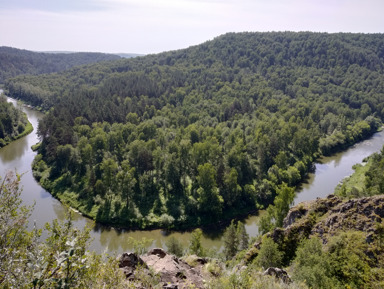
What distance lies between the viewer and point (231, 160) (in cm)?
5966

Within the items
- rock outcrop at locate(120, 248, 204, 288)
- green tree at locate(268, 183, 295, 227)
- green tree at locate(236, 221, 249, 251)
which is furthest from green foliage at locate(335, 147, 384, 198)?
rock outcrop at locate(120, 248, 204, 288)

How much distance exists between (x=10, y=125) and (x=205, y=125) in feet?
223

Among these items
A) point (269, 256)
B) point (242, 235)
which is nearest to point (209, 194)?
point (242, 235)

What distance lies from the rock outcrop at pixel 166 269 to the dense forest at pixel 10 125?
270 feet

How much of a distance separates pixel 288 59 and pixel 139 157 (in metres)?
159

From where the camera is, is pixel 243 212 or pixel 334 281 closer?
pixel 334 281

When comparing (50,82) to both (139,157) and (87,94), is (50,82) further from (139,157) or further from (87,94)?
(139,157)

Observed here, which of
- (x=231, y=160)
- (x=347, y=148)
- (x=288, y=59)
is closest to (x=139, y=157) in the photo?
(x=231, y=160)

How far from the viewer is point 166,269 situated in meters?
19.8

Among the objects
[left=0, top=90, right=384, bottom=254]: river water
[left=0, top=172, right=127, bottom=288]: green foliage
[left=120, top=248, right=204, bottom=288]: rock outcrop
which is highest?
[left=0, top=172, right=127, bottom=288]: green foliage

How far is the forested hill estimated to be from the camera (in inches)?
1976

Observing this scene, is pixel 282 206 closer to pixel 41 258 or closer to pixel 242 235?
pixel 242 235

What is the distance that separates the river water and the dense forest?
8.27 ft

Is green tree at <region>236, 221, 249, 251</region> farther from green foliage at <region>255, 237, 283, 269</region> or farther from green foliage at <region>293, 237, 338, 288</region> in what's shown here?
green foliage at <region>293, 237, 338, 288</region>
